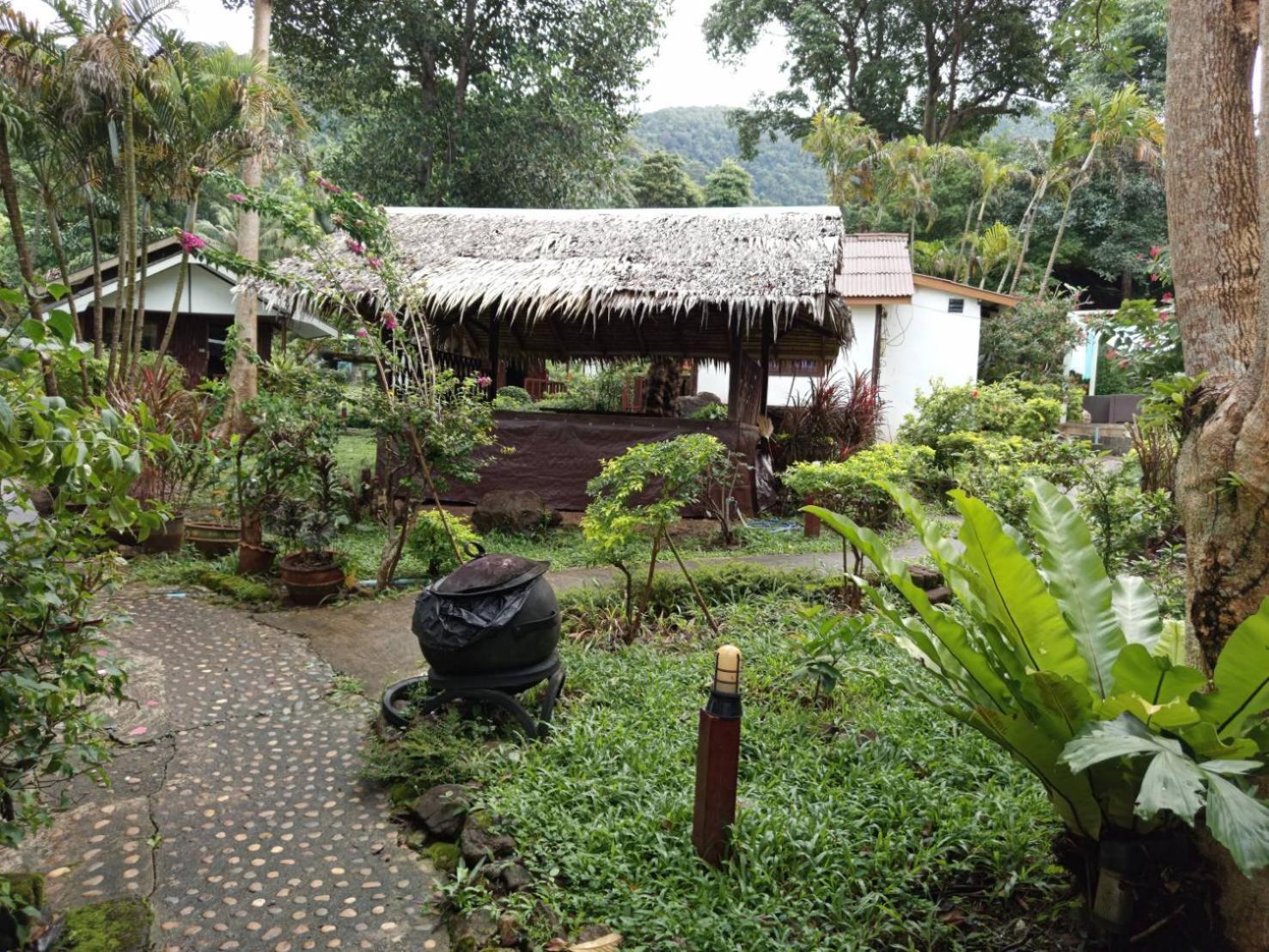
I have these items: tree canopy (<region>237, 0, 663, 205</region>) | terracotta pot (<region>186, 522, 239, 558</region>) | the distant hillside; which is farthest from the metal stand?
the distant hillside

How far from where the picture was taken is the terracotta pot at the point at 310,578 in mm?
5430

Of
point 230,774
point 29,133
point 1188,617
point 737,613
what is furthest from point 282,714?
point 29,133

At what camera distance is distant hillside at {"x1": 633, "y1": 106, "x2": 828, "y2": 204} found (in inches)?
2000

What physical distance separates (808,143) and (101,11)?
54.3ft

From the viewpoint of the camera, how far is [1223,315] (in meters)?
2.13

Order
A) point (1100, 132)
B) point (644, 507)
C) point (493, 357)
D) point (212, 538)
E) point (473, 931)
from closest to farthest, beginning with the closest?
1. point (473, 931)
2. point (644, 507)
3. point (212, 538)
4. point (493, 357)
5. point (1100, 132)

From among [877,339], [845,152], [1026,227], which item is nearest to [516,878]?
[877,339]

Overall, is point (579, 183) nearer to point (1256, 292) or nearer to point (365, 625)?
point (365, 625)

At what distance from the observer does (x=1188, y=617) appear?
206cm

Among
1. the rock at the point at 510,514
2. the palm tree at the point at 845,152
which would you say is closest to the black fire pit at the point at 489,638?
the rock at the point at 510,514

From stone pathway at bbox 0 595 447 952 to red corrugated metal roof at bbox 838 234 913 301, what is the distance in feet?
39.1

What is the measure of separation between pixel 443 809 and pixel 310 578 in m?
3.06

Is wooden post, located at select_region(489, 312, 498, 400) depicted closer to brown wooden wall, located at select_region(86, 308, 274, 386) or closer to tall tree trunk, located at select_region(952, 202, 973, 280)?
brown wooden wall, located at select_region(86, 308, 274, 386)

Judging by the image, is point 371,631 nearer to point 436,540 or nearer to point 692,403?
point 436,540
